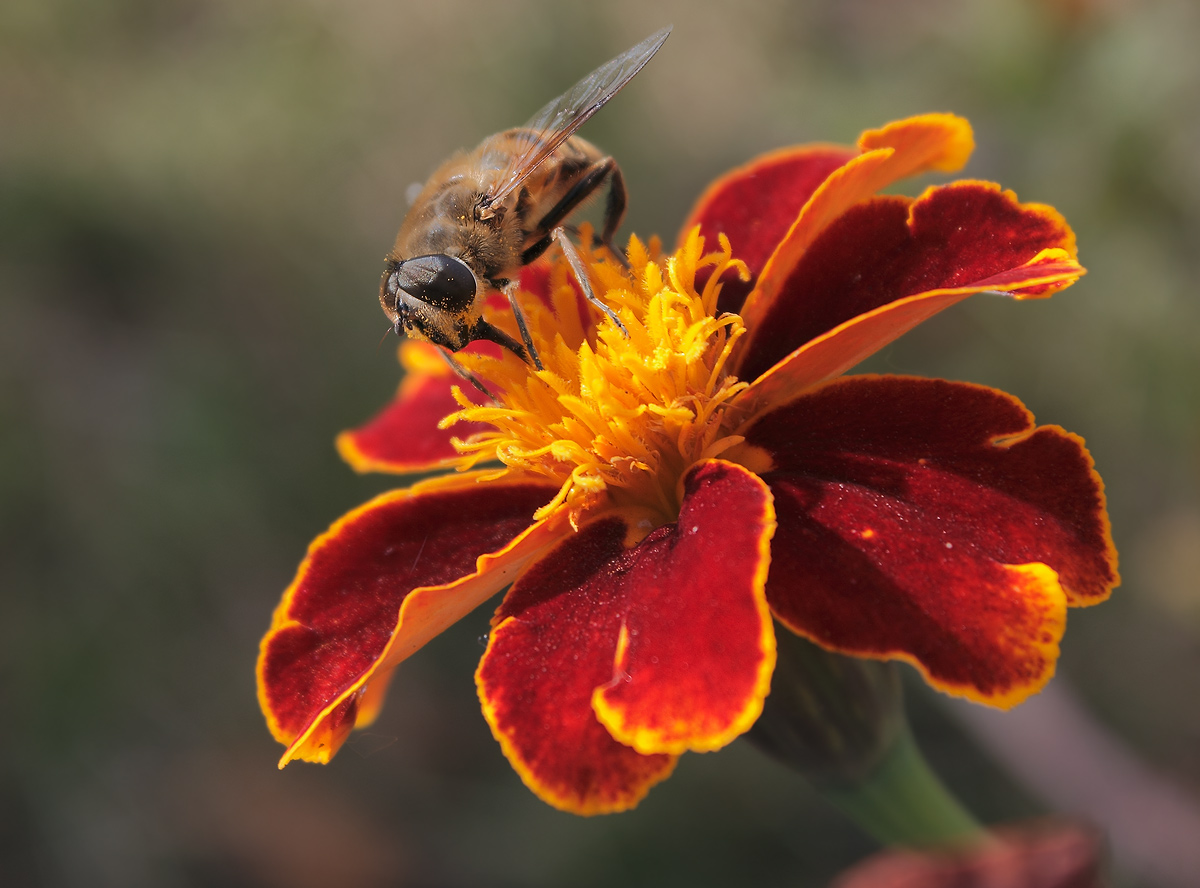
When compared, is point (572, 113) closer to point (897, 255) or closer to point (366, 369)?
point (897, 255)

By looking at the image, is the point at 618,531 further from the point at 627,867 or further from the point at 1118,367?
the point at 1118,367

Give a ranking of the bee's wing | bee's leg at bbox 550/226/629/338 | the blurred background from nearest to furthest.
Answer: bee's leg at bbox 550/226/629/338 → the bee's wing → the blurred background

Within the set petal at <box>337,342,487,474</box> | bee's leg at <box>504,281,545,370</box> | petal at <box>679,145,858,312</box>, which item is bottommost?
petal at <box>337,342,487,474</box>

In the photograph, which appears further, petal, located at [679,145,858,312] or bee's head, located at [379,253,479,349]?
petal, located at [679,145,858,312]

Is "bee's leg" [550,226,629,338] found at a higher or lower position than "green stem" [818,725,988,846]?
higher

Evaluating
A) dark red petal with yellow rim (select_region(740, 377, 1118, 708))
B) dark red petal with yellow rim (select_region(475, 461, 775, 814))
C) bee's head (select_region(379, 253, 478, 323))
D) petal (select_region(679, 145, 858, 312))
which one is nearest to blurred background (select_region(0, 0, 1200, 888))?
petal (select_region(679, 145, 858, 312))

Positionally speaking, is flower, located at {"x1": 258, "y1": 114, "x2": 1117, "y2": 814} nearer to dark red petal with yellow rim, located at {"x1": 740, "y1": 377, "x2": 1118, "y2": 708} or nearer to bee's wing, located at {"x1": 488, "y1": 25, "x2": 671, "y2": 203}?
dark red petal with yellow rim, located at {"x1": 740, "y1": 377, "x2": 1118, "y2": 708}

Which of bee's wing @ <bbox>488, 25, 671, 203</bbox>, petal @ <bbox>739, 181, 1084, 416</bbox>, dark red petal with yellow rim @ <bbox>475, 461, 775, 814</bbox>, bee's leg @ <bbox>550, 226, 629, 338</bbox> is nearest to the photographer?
dark red petal with yellow rim @ <bbox>475, 461, 775, 814</bbox>

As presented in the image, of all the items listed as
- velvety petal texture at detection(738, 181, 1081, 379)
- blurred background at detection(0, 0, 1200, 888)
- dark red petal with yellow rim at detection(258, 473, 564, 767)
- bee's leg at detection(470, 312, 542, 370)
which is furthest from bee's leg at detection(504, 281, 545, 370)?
blurred background at detection(0, 0, 1200, 888)
